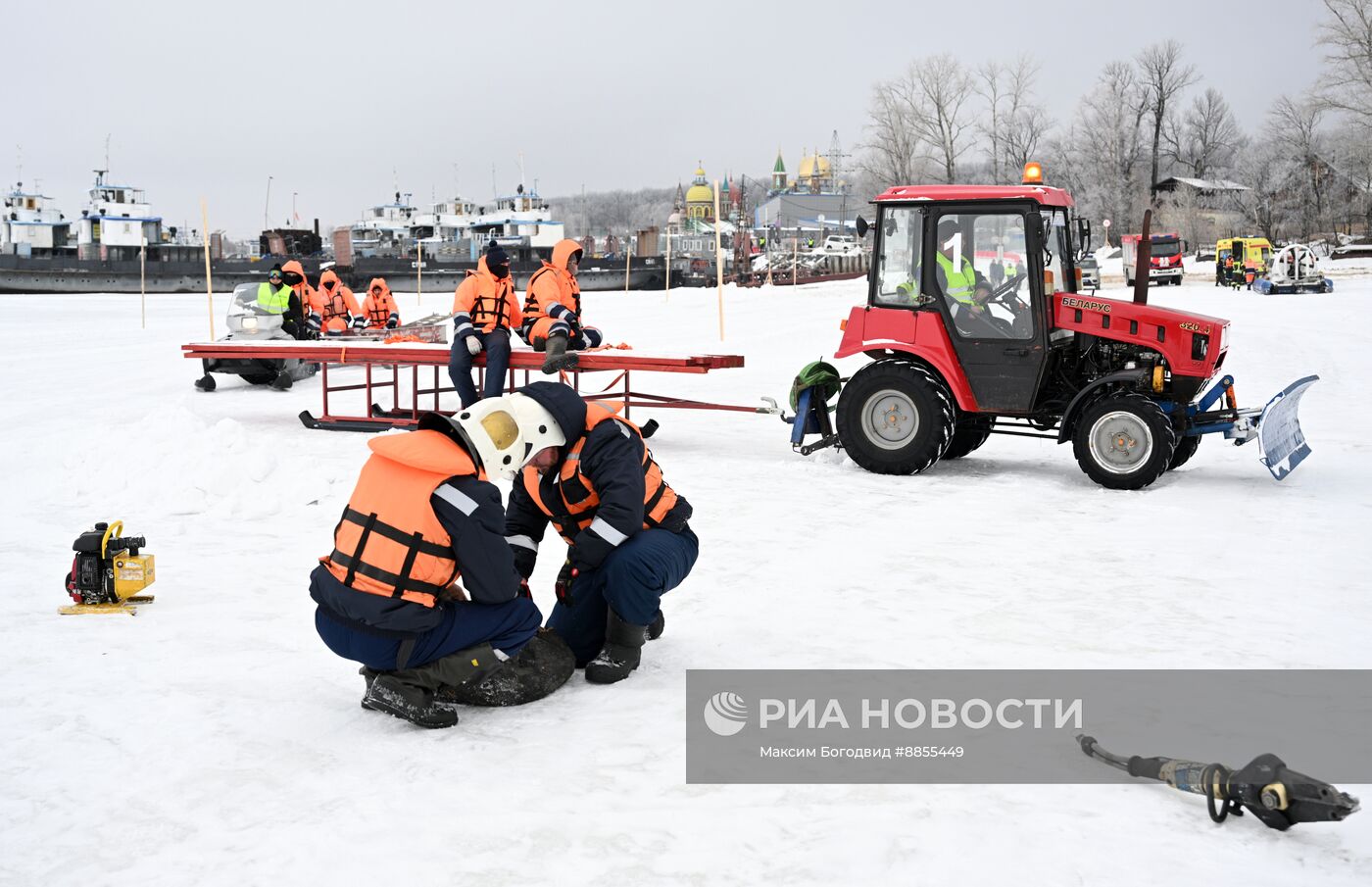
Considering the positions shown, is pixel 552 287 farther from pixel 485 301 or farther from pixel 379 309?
pixel 379 309

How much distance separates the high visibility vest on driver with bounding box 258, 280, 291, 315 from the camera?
15.5 metres

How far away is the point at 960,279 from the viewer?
8.86 meters

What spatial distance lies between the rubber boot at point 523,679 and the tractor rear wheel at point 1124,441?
517 cm

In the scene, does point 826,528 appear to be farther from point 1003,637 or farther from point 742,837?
point 742,837

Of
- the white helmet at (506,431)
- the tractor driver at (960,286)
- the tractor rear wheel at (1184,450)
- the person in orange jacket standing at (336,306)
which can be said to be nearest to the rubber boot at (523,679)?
the white helmet at (506,431)

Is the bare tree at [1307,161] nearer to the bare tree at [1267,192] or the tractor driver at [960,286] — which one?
the bare tree at [1267,192]

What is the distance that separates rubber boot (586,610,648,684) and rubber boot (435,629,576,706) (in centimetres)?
10

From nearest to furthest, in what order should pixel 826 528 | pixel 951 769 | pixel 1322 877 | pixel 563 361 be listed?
1. pixel 1322 877
2. pixel 951 769
3. pixel 826 528
4. pixel 563 361

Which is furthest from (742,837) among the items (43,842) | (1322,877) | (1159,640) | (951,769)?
(1159,640)

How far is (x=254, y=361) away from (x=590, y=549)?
11.9m

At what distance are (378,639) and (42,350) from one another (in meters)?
19.5

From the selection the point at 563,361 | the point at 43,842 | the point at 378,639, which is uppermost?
the point at 563,361

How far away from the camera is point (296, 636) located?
16.8 ft

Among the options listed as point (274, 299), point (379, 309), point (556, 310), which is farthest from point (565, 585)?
point (379, 309)
